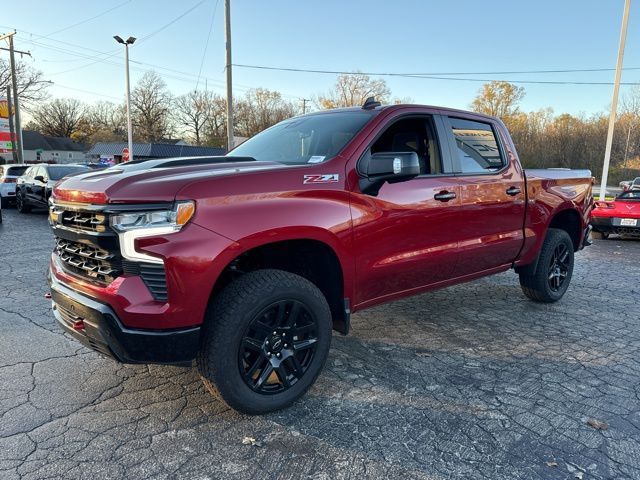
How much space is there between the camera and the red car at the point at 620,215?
981 centimetres

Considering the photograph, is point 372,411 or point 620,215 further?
point 620,215

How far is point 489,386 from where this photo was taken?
10.9ft

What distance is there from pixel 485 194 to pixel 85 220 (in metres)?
3.21

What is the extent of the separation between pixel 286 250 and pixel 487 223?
6.78ft

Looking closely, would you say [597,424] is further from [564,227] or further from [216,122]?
[216,122]

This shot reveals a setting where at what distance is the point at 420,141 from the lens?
13.1 ft

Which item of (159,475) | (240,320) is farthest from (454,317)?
(159,475)

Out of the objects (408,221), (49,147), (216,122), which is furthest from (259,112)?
(408,221)

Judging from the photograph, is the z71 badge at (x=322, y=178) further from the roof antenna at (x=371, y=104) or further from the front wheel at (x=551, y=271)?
the front wheel at (x=551, y=271)

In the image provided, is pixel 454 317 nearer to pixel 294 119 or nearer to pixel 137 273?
pixel 294 119

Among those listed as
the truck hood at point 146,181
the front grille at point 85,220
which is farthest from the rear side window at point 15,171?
the front grille at point 85,220

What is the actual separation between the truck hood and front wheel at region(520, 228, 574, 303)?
11.5 ft

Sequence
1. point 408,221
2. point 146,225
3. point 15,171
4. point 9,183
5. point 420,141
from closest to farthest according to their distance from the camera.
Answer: point 146,225, point 408,221, point 420,141, point 9,183, point 15,171

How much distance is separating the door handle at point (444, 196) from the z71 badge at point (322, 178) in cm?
102
